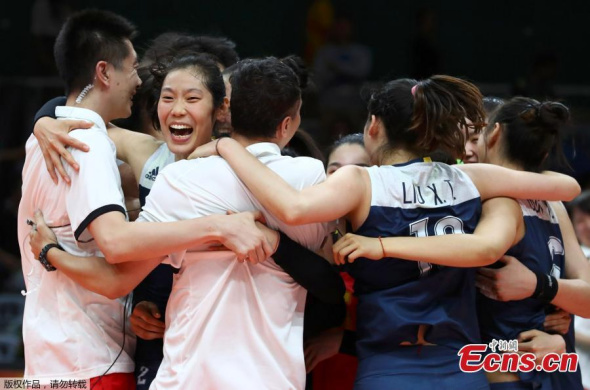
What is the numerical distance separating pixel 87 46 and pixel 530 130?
6.32 ft

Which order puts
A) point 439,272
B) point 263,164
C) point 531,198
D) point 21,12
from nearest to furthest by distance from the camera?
point 263,164
point 439,272
point 531,198
point 21,12

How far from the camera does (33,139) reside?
3422mm

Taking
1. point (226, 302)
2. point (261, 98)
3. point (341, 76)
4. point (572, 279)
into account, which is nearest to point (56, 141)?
point (261, 98)

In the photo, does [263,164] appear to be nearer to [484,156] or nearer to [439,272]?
[439,272]

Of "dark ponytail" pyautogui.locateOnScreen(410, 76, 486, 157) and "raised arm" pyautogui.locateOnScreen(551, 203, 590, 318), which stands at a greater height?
"dark ponytail" pyautogui.locateOnScreen(410, 76, 486, 157)

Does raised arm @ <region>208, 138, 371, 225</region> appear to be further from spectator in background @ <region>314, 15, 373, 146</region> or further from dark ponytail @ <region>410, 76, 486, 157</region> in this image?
spectator in background @ <region>314, 15, 373, 146</region>

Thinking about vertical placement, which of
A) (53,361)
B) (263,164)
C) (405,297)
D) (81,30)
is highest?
(81,30)

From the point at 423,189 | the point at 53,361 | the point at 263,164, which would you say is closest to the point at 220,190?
the point at 263,164

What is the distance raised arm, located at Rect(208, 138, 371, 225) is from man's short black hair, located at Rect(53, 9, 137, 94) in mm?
803

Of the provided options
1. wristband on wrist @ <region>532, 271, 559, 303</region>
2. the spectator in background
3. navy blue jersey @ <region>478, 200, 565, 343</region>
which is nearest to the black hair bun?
navy blue jersey @ <region>478, 200, 565, 343</region>

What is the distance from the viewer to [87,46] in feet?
11.3

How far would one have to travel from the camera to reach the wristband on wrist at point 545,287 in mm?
3396

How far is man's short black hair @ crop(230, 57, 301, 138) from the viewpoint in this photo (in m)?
3.01

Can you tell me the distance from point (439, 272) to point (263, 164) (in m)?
0.79
